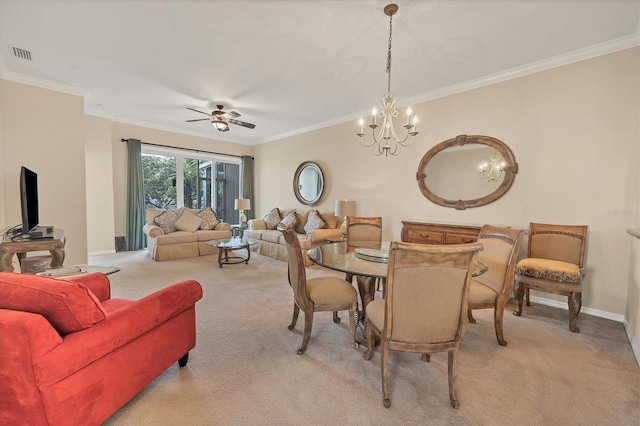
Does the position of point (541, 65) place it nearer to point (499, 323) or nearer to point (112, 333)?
point (499, 323)

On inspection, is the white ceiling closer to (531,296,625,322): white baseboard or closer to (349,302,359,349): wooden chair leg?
(349,302,359,349): wooden chair leg

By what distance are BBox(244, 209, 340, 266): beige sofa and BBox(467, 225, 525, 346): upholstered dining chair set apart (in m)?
2.80

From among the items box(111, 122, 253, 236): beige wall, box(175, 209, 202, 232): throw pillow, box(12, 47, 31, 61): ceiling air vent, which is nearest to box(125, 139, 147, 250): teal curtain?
box(111, 122, 253, 236): beige wall

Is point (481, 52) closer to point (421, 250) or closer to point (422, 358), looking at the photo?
point (421, 250)

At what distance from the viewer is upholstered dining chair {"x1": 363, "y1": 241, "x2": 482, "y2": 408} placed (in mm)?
1459

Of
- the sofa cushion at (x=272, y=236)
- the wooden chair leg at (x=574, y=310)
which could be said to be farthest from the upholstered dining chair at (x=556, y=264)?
the sofa cushion at (x=272, y=236)

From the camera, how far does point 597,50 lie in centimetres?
287

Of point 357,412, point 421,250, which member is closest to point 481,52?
point 421,250

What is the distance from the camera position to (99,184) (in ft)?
17.8

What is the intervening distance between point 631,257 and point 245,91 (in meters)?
5.01

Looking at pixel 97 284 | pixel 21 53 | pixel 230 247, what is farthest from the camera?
pixel 230 247

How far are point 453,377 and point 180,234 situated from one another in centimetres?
525

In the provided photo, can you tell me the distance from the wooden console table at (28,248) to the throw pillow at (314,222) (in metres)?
3.70

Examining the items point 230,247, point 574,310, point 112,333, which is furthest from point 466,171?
point 112,333
